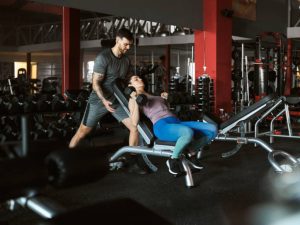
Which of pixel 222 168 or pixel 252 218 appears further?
pixel 222 168

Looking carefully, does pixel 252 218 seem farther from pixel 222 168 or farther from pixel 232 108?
pixel 232 108

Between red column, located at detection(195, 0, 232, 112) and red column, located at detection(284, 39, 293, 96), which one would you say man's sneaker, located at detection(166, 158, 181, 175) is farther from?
red column, located at detection(284, 39, 293, 96)

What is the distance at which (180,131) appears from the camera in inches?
112

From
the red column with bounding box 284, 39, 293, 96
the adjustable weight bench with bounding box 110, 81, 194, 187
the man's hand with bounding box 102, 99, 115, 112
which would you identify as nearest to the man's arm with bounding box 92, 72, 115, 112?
the man's hand with bounding box 102, 99, 115, 112

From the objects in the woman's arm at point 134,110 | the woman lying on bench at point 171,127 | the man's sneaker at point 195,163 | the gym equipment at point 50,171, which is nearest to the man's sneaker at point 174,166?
the woman lying on bench at point 171,127

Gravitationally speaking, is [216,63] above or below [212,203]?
above

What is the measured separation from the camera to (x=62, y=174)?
768 millimetres

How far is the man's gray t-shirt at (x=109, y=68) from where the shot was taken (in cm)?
322

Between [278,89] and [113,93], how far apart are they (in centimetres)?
508

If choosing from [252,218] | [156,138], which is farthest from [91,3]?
[252,218]

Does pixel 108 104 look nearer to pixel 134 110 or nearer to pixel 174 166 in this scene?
pixel 134 110

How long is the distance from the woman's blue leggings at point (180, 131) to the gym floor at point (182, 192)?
296 millimetres

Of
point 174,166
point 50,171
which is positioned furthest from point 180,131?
point 50,171

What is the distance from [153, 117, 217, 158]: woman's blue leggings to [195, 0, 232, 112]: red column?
3.54 meters
